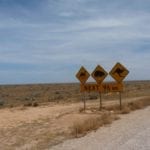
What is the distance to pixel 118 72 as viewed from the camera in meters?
26.9

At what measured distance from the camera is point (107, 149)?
1246 centimetres

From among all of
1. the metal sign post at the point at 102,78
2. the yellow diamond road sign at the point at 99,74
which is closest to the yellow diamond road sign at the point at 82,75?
the metal sign post at the point at 102,78

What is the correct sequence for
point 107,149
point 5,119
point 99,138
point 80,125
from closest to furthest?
1. point 107,149
2. point 99,138
3. point 80,125
4. point 5,119

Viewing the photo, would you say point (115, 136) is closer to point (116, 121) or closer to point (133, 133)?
point (133, 133)

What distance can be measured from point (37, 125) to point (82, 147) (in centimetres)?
827

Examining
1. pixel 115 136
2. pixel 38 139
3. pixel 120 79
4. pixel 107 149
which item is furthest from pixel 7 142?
pixel 120 79

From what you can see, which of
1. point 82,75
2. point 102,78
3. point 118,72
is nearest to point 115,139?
point 118,72

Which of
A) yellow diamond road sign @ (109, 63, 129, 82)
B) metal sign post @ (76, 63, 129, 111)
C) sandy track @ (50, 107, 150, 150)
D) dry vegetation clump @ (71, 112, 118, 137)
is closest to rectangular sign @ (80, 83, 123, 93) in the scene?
metal sign post @ (76, 63, 129, 111)

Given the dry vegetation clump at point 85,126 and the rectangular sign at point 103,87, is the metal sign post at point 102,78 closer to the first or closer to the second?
the rectangular sign at point 103,87

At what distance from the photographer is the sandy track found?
42.4 ft

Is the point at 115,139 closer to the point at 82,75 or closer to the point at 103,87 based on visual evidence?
the point at 103,87

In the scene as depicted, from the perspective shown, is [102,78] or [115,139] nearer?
[115,139]

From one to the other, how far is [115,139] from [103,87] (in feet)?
43.5

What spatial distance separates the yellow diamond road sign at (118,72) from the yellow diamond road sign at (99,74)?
44 cm
